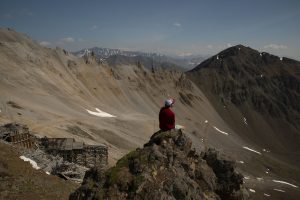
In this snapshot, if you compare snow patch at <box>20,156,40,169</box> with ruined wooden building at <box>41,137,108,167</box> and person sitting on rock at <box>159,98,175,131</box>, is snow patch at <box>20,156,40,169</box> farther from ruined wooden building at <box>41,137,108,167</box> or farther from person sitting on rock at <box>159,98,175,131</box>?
person sitting on rock at <box>159,98,175,131</box>

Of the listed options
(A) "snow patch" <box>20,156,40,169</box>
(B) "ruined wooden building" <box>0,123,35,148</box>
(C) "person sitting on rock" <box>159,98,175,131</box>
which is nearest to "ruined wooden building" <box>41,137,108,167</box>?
(B) "ruined wooden building" <box>0,123,35,148</box>

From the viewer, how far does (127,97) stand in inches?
5969

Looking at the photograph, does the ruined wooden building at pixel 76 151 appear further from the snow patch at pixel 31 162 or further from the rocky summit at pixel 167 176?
the rocky summit at pixel 167 176

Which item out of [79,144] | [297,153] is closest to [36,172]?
[79,144]

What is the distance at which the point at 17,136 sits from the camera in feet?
115

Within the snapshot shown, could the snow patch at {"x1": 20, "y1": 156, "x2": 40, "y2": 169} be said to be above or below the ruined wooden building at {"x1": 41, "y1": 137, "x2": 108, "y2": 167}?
above

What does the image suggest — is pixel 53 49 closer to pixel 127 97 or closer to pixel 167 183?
pixel 127 97

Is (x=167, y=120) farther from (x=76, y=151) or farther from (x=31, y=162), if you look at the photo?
(x=76, y=151)

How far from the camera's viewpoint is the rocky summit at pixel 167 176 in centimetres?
1415

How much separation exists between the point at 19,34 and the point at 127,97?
1900 inches

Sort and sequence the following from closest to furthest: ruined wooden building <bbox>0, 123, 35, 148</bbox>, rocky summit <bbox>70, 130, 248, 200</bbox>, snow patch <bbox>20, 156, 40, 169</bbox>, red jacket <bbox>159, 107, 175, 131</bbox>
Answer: rocky summit <bbox>70, 130, 248, 200</bbox> → red jacket <bbox>159, 107, 175, 131</bbox> → snow patch <bbox>20, 156, 40, 169</bbox> → ruined wooden building <bbox>0, 123, 35, 148</bbox>

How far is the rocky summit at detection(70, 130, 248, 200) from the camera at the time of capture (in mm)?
14148

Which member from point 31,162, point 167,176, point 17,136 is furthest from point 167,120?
point 17,136

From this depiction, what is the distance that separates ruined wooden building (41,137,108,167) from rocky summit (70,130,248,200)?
21465 mm
